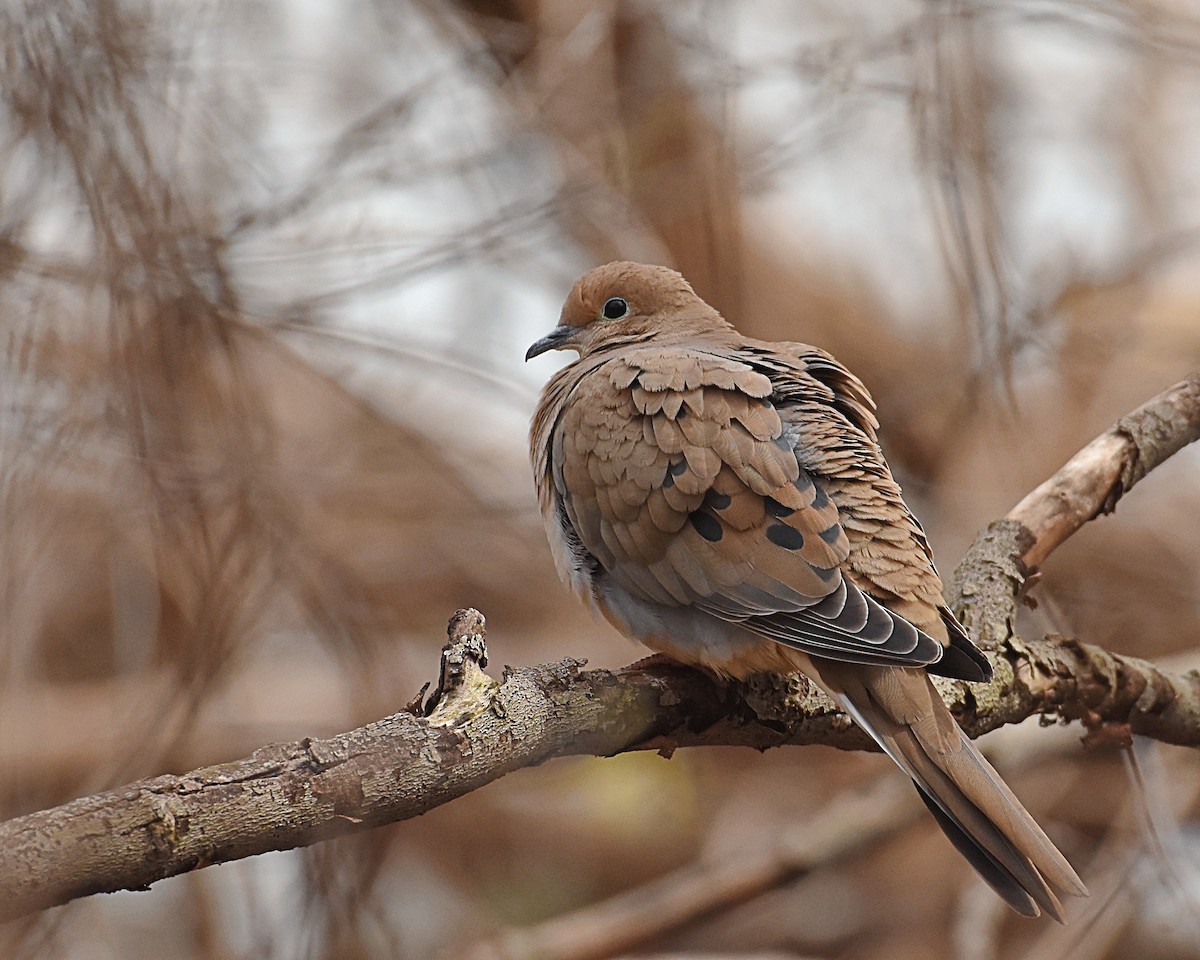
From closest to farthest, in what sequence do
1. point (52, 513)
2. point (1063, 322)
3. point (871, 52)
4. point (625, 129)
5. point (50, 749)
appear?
point (52, 513)
point (871, 52)
point (50, 749)
point (1063, 322)
point (625, 129)

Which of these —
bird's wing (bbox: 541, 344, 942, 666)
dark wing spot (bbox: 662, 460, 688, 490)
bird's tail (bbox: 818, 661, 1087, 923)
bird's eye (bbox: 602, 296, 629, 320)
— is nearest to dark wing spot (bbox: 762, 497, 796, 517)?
bird's wing (bbox: 541, 344, 942, 666)

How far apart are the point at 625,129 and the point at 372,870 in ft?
12.3

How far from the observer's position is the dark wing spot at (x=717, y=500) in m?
2.34

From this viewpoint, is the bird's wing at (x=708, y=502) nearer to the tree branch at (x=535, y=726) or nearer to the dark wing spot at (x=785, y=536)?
the dark wing spot at (x=785, y=536)

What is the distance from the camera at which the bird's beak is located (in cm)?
338

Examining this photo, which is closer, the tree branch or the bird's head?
the tree branch

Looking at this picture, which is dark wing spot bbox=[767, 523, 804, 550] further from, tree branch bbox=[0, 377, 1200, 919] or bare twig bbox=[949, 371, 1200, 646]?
bare twig bbox=[949, 371, 1200, 646]

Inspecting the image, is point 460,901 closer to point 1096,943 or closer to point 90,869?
point 1096,943

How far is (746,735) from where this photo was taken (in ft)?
7.29

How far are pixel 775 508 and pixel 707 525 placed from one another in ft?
0.46

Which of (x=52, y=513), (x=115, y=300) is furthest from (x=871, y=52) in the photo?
(x=52, y=513)

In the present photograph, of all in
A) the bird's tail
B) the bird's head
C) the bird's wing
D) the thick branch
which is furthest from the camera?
the bird's head

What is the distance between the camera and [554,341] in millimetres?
3396

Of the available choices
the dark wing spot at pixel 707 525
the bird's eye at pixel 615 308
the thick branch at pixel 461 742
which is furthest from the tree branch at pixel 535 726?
the bird's eye at pixel 615 308
